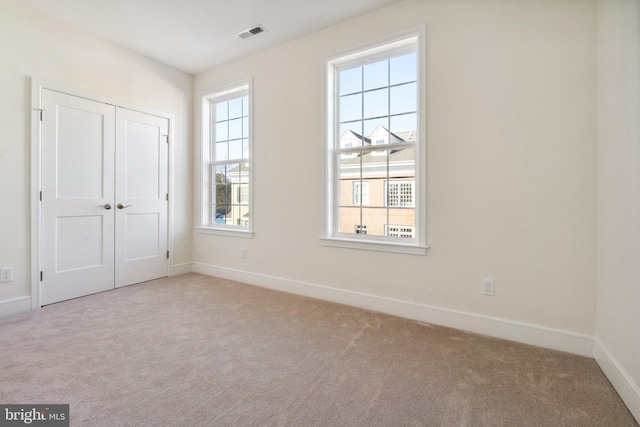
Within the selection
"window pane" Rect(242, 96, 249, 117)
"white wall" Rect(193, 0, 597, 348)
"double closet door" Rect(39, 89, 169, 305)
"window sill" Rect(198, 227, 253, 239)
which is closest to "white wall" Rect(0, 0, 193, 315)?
"double closet door" Rect(39, 89, 169, 305)

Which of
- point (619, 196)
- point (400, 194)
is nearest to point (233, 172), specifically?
point (400, 194)

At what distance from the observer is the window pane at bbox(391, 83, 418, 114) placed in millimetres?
2713

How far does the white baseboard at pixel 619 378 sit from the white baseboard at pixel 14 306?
4.47 metres

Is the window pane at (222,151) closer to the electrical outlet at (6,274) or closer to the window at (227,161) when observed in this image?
the window at (227,161)

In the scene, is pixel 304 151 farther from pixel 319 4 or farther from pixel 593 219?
pixel 593 219

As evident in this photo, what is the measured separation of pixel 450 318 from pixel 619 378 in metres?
1.02

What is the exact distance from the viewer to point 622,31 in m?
1.68

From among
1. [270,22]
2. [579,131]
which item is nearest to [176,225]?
[270,22]

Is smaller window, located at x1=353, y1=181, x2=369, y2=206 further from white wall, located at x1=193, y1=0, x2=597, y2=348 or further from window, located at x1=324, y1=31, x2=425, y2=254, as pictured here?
white wall, located at x1=193, y1=0, x2=597, y2=348

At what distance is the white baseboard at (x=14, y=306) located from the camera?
8.74 feet

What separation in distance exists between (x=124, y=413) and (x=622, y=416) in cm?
243

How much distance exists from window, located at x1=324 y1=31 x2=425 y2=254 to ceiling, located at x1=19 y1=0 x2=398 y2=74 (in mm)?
454

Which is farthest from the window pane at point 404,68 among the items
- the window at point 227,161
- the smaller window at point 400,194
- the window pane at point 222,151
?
the window pane at point 222,151

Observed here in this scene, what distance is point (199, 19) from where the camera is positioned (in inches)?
117
